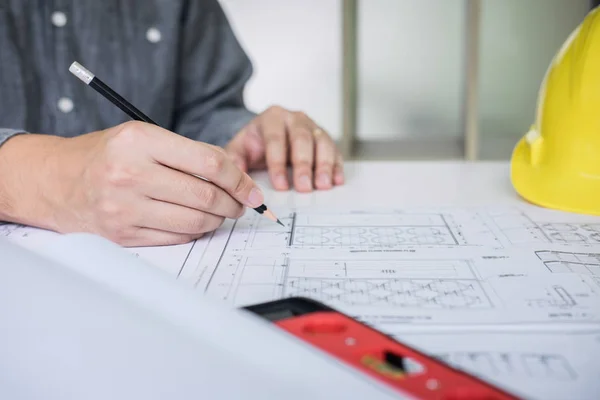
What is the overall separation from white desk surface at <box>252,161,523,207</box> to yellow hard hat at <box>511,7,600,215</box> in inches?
1.6

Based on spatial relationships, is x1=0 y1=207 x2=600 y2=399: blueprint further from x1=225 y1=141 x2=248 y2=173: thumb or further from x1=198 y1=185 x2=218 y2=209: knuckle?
x1=225 y1=141 x2=248 y2=173: thumb

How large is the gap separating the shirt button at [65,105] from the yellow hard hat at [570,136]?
70 centimetres

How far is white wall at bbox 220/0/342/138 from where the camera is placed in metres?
2.39

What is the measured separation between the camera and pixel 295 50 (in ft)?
7.95

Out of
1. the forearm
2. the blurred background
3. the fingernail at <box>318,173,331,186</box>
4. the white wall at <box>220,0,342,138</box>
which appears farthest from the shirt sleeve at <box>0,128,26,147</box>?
the white wall at <box>220,0,342,138</box>

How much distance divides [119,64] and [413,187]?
55 cm

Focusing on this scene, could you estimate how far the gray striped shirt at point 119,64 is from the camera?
40.7 inches

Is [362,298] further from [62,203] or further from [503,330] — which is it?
Result: [62,203]

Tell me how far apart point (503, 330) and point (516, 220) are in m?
0.29

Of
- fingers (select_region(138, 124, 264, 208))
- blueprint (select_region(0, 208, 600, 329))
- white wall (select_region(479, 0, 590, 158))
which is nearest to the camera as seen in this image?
blueprint (select_region(0, 208, 600, 329))

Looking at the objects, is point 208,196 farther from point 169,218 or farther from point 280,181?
point 280,181

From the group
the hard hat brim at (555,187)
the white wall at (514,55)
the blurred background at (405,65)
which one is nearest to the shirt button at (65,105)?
the hard hat brim at (555,187)

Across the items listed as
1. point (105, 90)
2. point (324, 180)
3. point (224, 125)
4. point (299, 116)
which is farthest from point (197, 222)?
point (224, 125)

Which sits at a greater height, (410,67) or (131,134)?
(131,134)
